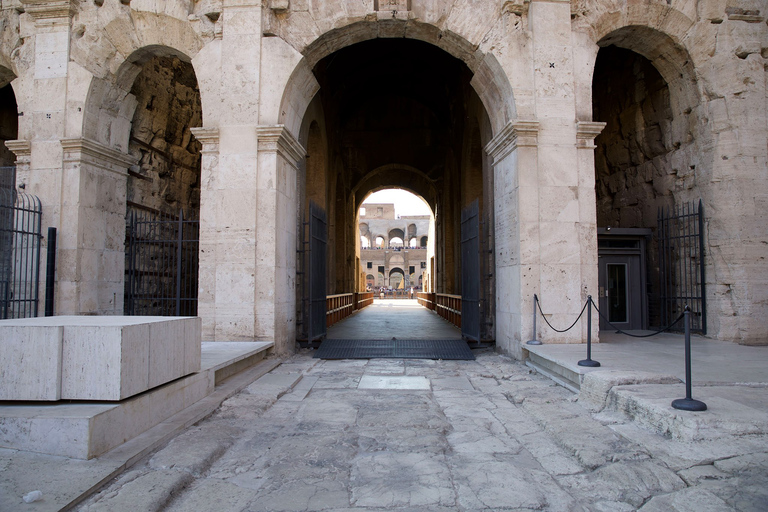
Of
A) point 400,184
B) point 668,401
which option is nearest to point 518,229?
point 668,401

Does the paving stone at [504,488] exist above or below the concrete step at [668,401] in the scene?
below

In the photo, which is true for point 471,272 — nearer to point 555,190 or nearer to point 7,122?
point 555,190

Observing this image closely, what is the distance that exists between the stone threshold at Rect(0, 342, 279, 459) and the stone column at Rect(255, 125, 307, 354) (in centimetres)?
269

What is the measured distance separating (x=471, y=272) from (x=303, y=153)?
3621 mm

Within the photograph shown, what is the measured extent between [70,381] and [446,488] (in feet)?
8.42

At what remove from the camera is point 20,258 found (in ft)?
24.1

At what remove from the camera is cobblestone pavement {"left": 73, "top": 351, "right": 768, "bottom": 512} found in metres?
2.67

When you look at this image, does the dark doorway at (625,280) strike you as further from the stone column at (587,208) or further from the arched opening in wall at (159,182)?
the arched opening in wall at (159,182)

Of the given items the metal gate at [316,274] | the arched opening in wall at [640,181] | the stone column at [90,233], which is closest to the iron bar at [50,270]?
Answer: the stone column at [90,233]

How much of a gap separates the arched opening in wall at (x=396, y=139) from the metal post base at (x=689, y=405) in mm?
5533

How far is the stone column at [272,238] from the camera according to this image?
7082 mm

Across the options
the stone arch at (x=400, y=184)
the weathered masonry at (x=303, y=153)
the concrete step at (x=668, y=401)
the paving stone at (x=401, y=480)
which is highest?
A: the stone arch at (x=400, y=184)

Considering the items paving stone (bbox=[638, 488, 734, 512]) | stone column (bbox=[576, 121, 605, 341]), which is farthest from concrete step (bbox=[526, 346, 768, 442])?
stone column (bbox=[576, 121, 605, 341])

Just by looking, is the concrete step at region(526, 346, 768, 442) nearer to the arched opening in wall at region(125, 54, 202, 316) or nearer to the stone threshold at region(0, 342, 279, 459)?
the stone threshold at region(0, 342, 279, 459)
